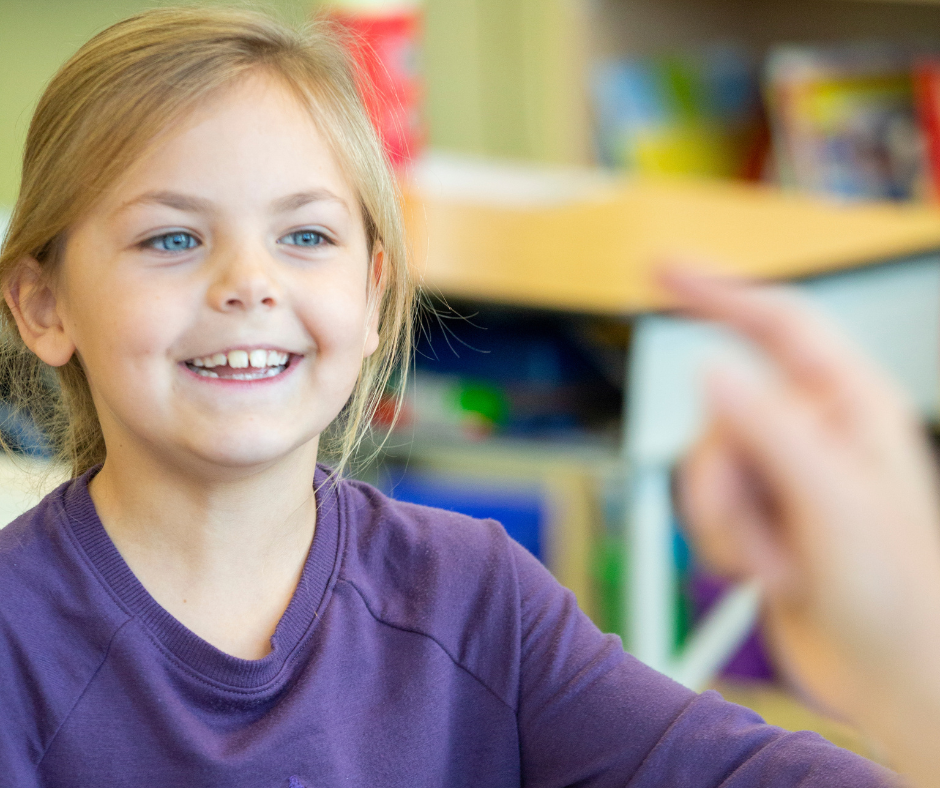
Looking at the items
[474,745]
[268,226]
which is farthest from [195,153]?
[474,745]

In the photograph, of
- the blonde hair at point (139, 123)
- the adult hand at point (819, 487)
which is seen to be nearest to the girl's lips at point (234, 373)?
the blonde hair at point (139, 123)

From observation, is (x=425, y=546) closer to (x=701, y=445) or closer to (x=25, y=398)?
(x=25, y=398)

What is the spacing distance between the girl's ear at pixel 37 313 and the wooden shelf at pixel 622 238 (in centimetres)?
46

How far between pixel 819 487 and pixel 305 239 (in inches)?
Result: 16.5

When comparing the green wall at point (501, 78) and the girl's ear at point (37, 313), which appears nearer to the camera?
the girl's ear at point (37, 313)

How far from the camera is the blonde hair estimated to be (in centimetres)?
62

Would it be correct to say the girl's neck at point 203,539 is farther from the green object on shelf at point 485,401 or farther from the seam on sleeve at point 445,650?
the green object on shelf at point 485,401

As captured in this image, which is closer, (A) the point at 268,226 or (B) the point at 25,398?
(A) the point at 268,226

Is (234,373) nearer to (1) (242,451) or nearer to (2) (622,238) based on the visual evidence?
(1) (242,451)

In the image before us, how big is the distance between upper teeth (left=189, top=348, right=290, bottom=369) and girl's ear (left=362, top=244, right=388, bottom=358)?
0.32 ft

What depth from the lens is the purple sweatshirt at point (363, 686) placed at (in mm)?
593

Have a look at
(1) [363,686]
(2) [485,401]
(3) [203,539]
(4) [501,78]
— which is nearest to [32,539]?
(3) [203,539]

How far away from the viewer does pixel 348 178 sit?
0.67 m

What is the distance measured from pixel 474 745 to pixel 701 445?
44cm
